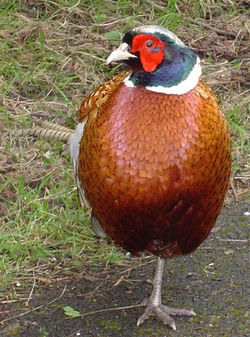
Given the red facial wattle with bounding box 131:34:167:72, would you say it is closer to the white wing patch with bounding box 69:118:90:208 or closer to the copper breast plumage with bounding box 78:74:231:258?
the copper breast plumage with bounding box 78:74:231:258

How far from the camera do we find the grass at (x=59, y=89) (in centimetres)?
394

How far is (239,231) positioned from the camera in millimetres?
4086

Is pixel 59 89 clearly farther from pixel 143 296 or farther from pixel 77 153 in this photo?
pixel 143 296

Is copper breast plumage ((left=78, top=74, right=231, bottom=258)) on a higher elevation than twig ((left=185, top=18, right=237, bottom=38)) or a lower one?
higher

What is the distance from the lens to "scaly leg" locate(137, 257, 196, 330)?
345cm

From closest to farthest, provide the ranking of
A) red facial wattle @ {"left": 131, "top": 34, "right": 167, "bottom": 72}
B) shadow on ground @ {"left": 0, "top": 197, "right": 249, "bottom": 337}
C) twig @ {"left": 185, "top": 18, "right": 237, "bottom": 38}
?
red facial wattle @ {"left": 131, "top": 34, "right": 167, "bottom": 72}
shadow on ground @ {"left": 0, "top": 197, "right": 249, "bottom": 337}
twig @ {"left": 185, "top": 18, "right": 237, "bottom": 38}

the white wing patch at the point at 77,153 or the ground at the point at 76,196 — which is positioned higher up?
the white wing patch at the point at 77,153

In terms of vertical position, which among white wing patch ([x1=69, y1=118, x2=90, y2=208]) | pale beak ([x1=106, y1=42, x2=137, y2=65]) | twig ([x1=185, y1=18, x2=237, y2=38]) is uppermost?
pale beak ([x1=106, y1=42, x2=137, y2=65])

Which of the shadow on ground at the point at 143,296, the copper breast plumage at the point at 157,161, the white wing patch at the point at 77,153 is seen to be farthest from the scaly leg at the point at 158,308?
the white wing patch at the point at 77,153

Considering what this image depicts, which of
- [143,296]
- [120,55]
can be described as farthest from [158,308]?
[120,55]

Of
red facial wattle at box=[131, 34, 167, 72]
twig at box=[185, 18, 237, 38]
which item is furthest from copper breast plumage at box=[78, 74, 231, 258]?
twig at box=[185, 18, 237, 38]

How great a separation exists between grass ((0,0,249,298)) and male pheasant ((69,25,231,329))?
92 centimetres

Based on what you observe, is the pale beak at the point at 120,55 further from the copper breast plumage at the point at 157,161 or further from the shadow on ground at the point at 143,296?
the shadow on ground at the point at 143,296

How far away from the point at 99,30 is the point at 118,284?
2.71 m
